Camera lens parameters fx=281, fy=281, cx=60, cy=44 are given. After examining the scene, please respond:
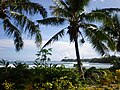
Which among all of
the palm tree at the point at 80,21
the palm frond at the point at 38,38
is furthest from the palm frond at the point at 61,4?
the palm frond at the point at 38,38

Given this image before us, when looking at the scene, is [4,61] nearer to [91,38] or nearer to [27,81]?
[27,81]

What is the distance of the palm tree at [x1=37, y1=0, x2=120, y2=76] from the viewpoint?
15.2m

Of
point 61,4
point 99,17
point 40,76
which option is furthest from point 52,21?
point 40,76

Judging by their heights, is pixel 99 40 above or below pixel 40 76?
above

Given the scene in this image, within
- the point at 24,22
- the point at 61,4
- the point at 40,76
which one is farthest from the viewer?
the point at 61,4

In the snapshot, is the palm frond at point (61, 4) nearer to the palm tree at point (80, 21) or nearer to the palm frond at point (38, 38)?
the palm tree at point (80, 21)

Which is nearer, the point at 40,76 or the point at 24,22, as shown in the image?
the point at 40,76

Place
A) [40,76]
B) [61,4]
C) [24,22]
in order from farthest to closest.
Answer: [61,4] → [24,22] → [40,76]

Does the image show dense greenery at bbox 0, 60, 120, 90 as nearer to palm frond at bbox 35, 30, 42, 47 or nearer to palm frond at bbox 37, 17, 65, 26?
palm frond at bbox 35, 30, 42, 47

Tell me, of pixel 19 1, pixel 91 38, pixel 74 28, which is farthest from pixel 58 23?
pixel 19 1

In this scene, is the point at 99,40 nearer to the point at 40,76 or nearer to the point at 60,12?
the point at 60,12

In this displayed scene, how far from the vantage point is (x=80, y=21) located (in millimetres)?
16578

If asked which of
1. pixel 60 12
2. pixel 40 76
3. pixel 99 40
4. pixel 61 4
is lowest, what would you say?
pixel 40 76

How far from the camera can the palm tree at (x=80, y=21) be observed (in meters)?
15.2
